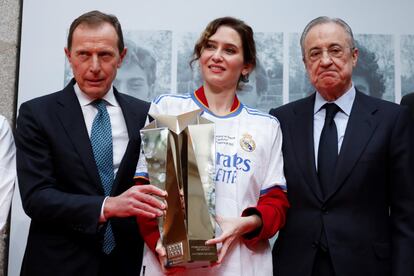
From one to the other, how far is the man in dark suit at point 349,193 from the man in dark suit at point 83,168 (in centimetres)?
59

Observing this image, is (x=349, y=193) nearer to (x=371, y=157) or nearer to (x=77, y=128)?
(x=371, y=157)

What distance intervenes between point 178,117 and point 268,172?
17.2 inches

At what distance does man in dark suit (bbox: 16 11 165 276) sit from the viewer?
5.50ft

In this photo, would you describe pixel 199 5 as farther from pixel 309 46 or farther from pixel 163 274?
pixel 163 274

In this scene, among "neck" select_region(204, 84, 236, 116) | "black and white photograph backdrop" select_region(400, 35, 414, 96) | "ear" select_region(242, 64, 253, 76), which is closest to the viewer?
"neck" select_region(204, 84, 236, 116)

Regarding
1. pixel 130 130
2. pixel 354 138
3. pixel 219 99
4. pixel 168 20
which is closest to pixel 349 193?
pixel 354 138

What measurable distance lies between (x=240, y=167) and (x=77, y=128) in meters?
0.59

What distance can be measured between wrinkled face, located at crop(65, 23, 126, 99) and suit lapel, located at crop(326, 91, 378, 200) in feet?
2.97

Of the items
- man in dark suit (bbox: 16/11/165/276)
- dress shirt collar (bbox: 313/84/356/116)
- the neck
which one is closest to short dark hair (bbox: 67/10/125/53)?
man in dark suit (bbox: 16/11/165/276)

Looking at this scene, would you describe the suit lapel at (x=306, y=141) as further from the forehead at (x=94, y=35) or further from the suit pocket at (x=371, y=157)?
the forehead at (x=94, y=35)

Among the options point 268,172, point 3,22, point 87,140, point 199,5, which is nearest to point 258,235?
point 268,172

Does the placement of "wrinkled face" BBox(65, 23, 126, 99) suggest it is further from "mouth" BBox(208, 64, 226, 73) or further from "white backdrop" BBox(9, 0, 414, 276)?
"white backdrop" BBox(9, 0, 414, 276)

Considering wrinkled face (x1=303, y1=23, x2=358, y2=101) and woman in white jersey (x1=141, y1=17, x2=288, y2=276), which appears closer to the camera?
woman in white jersey (x1=141, y1=17, x2=288, y2=276)

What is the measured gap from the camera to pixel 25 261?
1.78m
